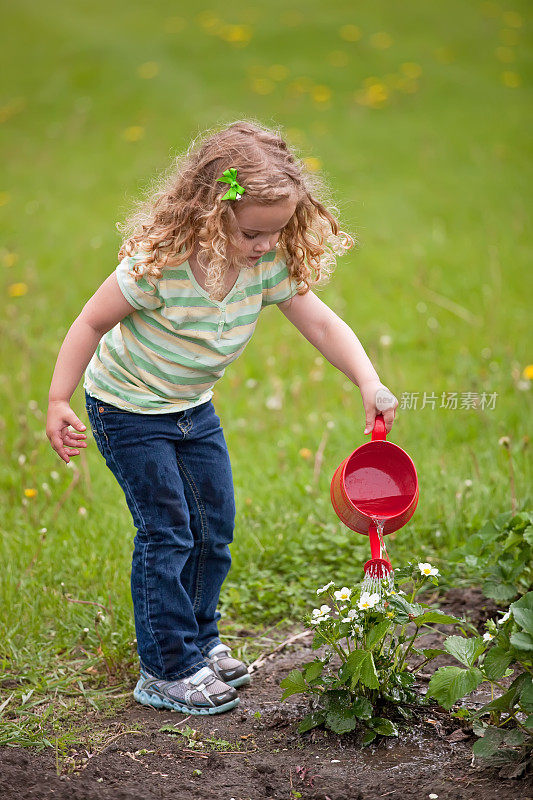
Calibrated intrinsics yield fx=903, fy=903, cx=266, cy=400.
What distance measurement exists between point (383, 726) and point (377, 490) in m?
0.58

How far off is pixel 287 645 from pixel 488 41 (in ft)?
34.2

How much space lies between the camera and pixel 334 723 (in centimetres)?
217

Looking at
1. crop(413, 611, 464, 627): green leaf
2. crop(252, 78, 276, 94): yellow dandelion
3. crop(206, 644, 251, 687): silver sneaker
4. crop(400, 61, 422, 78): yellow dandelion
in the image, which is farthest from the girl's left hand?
crop(400, 61, 422, 78): yellow dandelion

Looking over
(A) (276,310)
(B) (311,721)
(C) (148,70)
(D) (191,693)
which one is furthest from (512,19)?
(B) (311,721)

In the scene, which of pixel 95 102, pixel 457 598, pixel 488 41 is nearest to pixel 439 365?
pixel 457 598

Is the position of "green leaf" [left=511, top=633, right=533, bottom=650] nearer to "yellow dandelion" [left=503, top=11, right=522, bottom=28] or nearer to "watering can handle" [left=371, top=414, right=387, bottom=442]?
"watering can handle" [left=371, top=414, right=387, bottom=442]

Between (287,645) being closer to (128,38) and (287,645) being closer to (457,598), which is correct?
(457,598)

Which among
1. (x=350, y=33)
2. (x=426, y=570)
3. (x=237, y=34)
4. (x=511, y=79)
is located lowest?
(x=426, y=570)

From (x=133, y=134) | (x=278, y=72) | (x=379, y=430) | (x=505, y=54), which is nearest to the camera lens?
(x=379, y=430)

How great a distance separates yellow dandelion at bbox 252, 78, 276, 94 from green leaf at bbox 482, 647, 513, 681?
8.98 metres

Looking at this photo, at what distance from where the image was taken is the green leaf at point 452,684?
1914 mm

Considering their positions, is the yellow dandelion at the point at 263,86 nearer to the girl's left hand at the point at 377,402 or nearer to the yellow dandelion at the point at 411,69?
the yellow dandelion at the point at 411,69

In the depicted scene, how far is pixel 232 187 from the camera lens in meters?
2.16

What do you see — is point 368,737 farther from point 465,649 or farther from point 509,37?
point 509,37
